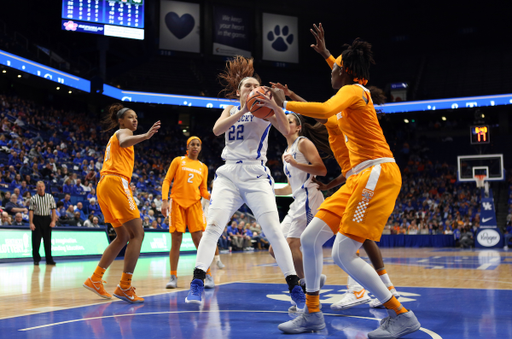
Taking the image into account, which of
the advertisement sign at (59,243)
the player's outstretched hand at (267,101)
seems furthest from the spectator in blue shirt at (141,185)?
the player's outstretched hand at (267,101)

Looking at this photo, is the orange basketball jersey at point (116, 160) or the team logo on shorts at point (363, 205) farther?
the orange basketball jersey at point (116, 160)

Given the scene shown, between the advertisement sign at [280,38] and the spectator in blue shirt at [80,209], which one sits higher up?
the advertisement sign at [280,38]

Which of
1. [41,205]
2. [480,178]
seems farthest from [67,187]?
[480,178]

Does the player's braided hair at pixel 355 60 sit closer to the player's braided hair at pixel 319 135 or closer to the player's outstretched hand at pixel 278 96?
the player's outstretched hand at pixel 278 96

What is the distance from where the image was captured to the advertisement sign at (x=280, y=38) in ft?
103

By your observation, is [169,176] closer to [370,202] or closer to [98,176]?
[370,202]

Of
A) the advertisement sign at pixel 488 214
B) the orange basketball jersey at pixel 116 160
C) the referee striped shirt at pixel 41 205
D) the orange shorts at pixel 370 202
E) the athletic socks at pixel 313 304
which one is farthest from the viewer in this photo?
the advertisement sign at pixel 488 214

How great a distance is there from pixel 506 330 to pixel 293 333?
151cm

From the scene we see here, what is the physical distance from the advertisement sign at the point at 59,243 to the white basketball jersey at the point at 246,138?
8.61m

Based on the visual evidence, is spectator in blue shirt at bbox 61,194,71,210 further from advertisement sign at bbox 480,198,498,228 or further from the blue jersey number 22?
advertisement sign at bbox 480,198,498,228

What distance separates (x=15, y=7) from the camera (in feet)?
74.7

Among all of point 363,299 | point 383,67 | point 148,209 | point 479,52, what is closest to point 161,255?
point 148,209

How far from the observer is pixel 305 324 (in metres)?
3.47

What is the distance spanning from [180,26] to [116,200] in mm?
25909
